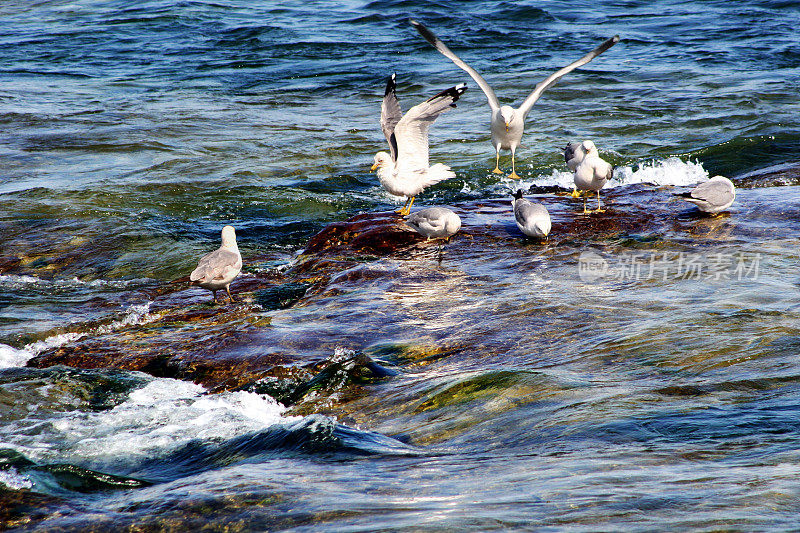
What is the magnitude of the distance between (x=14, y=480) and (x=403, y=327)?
9.27 feet

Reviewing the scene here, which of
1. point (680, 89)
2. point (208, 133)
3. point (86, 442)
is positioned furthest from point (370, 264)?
point (680, 89)

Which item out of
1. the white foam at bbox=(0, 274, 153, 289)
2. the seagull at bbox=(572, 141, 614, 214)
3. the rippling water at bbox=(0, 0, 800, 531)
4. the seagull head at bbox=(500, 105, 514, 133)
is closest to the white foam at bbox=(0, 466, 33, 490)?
the rippling water at bbox=(0, 0, 800, 531)

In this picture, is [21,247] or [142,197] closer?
[21,247]

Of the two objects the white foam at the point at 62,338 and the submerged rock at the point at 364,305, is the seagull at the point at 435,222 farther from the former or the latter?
the white foam at the point at 62,338

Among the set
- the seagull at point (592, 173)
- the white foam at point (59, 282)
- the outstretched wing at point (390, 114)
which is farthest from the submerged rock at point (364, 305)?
the outstretched wing at point (390, 114)

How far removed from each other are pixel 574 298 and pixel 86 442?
3.51 m

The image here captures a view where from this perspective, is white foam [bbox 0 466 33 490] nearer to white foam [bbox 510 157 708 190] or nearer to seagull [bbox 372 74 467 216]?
seagull [bbox 372 74 467 216]

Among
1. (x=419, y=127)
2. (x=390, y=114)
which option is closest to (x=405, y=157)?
(x=419, y=127)

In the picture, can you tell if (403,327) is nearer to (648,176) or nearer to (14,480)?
(14,480)

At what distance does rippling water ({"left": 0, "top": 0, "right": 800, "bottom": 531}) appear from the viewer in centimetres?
322

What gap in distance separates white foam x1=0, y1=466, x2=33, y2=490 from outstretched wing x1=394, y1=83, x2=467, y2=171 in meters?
6.07

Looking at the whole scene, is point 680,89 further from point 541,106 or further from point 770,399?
point 770,399

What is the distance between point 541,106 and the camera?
17.2 metres

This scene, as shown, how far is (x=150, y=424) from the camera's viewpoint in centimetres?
459
